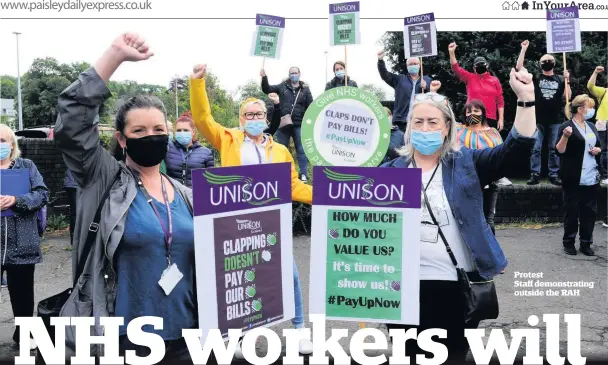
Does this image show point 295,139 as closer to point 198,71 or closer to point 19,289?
point 198,71

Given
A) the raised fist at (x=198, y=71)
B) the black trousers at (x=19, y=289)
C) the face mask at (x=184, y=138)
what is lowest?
the black trousers at (x=19, y=289)

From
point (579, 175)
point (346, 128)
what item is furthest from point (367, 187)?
point (579, 175)

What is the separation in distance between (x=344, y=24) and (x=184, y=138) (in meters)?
1.87

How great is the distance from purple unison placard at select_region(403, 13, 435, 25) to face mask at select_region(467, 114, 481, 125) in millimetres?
1043

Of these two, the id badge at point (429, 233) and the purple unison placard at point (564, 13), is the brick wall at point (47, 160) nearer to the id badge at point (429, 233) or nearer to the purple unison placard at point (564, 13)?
the purple unison placard at point (564, 13)

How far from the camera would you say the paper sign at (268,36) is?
6.23 metres

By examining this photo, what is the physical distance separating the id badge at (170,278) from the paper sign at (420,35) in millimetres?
4325

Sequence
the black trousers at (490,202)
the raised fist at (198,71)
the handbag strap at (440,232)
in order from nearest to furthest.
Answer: the handbag strap at (440,232), the raised fist at (198,71), the black trousers at (490,202)

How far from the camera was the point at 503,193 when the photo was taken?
31.0 feet

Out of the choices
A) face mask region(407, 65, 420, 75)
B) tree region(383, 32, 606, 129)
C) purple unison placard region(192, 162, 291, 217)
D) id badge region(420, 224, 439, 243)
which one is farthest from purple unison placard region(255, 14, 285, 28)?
tree region(383, 32, 606, 129)

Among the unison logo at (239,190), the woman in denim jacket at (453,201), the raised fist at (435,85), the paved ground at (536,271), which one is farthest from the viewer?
the raised fist at (435,85)

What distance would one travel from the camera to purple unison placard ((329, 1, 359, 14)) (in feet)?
19.6

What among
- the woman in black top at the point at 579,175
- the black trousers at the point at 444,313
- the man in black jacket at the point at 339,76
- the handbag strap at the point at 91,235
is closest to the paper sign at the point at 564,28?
the woman in black top at the point at 579,175

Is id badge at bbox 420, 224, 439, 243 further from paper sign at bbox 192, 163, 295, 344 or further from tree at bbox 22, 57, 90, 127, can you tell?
tree at bbox 22, 57, 90, 127
